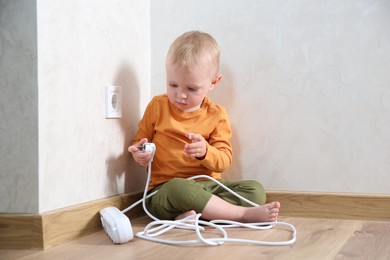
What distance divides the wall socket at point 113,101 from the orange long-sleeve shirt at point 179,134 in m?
0.10

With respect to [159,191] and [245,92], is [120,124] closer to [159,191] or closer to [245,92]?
[159,191]

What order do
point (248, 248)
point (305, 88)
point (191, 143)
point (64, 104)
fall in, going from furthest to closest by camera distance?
point (305, 88) < point (191, 143) < point (64, 104) < point (248, 248)

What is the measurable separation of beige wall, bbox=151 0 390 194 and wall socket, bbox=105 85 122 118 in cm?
33

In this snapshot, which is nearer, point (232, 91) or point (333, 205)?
point (333, 205)

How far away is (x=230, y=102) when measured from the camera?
1.78m

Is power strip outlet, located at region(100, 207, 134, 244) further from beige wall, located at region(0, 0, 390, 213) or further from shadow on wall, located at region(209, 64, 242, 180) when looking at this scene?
shadow on wall, located at region(209, 64, 242, 180)

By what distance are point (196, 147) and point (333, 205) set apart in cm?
45

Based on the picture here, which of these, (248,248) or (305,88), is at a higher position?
(305,88)

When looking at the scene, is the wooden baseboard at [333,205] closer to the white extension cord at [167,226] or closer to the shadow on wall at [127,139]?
the white extension cord at [167,226]

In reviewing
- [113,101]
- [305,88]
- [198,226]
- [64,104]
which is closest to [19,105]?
[64,104]

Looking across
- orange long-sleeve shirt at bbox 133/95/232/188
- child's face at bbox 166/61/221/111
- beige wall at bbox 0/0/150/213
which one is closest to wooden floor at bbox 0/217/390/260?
beige wall at bbox 0/0/150/213

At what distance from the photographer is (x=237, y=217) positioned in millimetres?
1538

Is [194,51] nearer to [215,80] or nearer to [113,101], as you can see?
[215,80]

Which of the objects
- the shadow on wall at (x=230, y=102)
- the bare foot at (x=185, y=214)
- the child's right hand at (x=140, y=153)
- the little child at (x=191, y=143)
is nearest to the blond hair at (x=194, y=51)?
the little child at (x=191, y=143)
